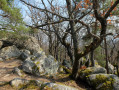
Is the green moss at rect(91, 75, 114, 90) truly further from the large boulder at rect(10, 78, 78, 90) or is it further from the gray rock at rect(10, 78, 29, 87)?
the gray rock at rect(10, 78, 29, 87)

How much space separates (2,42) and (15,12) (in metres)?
4.16

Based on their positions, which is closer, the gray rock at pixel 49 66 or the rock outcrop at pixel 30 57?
the rock outcrop at pixel 30 57

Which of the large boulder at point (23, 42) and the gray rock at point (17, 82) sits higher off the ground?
the large boulder at point (23, 42)

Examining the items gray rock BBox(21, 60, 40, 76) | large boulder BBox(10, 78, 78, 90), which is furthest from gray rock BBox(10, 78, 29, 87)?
gray rock BBox(21, 60, 40, 76)

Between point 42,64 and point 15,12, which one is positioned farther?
point 15,12

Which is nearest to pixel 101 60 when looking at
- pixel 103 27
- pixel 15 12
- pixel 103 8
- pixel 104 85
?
pixel 103 8

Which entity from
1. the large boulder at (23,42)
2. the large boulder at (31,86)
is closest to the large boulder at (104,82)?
the large boulder at (31,86)

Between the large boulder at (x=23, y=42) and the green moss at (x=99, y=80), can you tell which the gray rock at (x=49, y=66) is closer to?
the green moss at (x=99, y=80)

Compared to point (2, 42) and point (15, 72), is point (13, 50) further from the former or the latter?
point (15, 72)

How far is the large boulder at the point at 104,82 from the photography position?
3.67 meters

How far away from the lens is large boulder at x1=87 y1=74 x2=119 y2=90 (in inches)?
144

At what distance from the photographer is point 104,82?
391cm

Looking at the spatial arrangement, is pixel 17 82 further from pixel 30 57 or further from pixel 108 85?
pixel 108 85

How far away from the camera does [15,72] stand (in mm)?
4812
